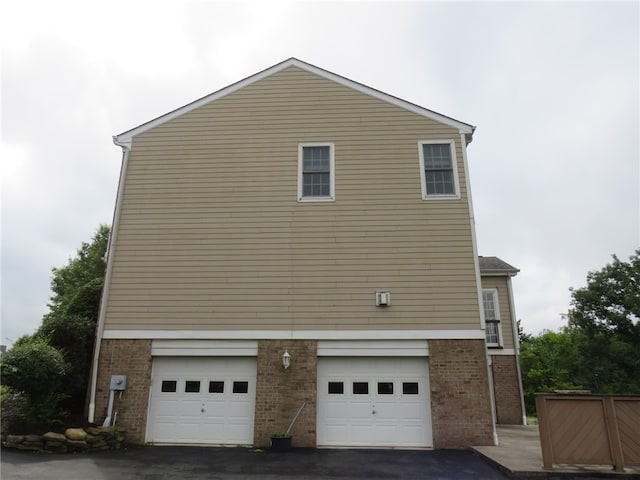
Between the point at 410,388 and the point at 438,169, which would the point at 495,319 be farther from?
the point at 438,169

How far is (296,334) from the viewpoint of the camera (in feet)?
32.1

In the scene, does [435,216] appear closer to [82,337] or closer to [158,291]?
[158,291]

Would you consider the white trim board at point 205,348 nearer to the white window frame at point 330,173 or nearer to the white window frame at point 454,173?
the white window frame at point 330,173

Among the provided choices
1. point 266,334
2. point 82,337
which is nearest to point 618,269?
point 266,334

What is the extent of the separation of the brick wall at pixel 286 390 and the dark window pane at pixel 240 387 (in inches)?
14.6

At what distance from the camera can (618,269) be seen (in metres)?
20.9

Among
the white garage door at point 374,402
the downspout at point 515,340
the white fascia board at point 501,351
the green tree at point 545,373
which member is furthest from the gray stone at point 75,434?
the green tree at point 545,373

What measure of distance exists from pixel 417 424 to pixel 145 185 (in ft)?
29.8

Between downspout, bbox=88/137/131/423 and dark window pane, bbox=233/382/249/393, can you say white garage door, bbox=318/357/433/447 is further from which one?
downspout, bbox=88/137/131/423

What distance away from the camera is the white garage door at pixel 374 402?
9.30 metres

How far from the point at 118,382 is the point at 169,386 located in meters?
1.13

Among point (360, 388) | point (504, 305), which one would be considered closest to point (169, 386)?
point (360, 388)

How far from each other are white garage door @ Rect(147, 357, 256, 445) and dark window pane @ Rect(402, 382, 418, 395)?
345cm

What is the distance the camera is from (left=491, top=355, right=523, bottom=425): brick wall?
1400cm
